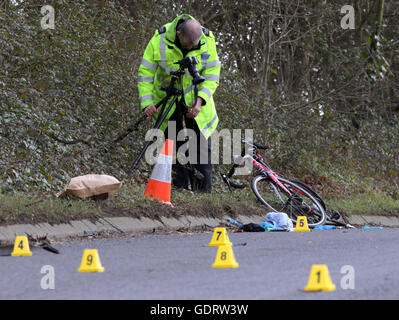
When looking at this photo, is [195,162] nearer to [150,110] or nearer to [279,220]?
[150,110]

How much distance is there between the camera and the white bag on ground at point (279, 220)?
9.72 metres

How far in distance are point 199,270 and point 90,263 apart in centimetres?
75

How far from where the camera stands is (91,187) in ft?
28.7

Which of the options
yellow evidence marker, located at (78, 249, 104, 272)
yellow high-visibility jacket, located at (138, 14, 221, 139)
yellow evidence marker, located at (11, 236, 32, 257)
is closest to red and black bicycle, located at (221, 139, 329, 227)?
yellow high-visibility jacket, located at (138, 14, 221, 139)

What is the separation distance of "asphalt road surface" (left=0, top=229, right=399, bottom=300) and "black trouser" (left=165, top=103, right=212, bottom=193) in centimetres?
284

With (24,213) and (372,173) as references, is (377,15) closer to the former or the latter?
(372,173)

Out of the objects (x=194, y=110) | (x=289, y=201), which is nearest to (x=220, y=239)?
(x=194, y=110)

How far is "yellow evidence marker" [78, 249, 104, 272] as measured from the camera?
5.52m

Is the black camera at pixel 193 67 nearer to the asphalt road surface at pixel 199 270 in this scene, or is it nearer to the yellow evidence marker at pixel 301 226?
the yellow evidence marker at pixel 301 226

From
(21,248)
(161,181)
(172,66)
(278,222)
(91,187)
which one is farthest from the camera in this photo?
(172,66)

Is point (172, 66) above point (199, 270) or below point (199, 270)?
above

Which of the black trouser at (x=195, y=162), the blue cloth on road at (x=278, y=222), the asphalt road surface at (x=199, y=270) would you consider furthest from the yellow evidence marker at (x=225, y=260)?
the black trouser at (x=195, y=162)

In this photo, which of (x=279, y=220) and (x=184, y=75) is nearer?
(x=279, y=220)

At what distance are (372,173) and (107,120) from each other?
7.44 meters
